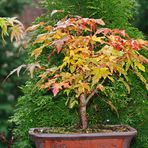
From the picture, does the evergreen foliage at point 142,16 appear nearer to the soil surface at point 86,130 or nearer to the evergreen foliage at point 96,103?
the evergreen foliage at point 96,103

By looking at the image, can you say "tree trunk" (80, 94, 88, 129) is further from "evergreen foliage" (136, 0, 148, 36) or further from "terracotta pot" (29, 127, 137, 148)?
"evergreen foliage" (136, 0, 148, 36)

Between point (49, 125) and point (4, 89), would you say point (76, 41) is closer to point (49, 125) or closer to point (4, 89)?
point (49, 125)

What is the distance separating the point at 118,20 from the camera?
96.4 inches

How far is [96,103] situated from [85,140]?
0.47 metres

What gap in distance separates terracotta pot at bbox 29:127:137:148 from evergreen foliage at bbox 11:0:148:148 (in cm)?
36

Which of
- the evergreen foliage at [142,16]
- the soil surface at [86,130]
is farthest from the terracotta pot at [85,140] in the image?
the evergreen foliage at [142,16]

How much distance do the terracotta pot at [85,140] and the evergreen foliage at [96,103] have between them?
1.20ft

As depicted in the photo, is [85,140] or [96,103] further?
[96,103]

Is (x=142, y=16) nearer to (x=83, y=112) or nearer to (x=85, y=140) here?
(x=83, y=112)

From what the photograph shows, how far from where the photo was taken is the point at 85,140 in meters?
1.97

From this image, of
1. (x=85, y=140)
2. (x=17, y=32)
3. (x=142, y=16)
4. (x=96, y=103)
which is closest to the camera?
(x=85, y=140)

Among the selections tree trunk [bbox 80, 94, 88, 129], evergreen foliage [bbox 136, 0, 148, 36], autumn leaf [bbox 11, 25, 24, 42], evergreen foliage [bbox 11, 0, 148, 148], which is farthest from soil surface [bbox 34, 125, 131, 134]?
evergreen foliage [bbox 136, 0, 148, 36]

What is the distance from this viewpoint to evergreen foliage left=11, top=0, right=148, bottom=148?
237 centimetres

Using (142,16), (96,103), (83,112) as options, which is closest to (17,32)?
(83,112)
